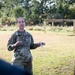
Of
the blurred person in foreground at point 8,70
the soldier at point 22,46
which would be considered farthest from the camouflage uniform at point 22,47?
the blurred person in foreground at point 8,70

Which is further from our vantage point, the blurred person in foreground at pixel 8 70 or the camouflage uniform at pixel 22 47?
the camouflage uniform at pixel 22 47

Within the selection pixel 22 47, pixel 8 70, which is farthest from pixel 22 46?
pixel 8 70

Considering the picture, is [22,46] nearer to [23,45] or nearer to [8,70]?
[23,45]

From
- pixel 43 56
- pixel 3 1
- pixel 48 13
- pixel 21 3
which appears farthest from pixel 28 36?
pixel 3 1

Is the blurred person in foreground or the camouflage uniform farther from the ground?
the blurred person in foreground

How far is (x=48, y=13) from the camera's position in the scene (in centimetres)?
5831

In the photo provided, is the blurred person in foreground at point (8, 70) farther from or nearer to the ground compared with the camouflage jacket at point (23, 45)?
farther from the ground

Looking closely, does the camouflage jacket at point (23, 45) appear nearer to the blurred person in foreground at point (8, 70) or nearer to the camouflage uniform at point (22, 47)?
the camouflage uniform at point (22, 47)

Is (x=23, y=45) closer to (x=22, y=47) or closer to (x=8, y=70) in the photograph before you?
(x=22, y=47)

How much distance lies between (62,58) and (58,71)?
1558 millimetres

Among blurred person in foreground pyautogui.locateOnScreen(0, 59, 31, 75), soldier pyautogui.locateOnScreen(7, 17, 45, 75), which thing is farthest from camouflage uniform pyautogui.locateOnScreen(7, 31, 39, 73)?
blurred person in foreground pyautogui.locateOnScreen(0, 59, 31, 75)

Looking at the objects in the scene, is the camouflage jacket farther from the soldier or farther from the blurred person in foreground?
the blurred person in foreground

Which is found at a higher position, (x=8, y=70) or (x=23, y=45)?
(x=8, y=70)

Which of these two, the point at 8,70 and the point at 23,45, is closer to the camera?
the point at 8,70
